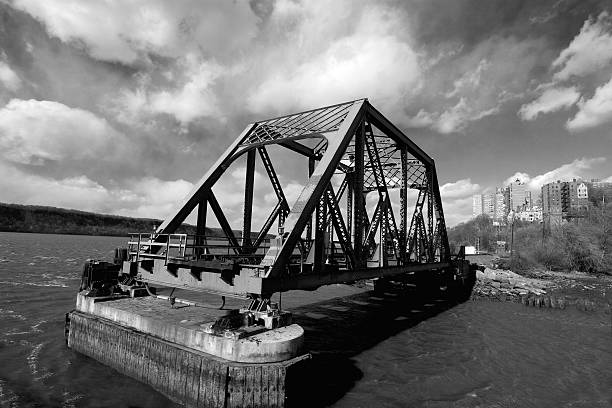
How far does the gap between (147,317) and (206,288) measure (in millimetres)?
2269

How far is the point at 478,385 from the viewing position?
13.1 m

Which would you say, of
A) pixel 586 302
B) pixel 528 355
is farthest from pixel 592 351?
pixel 586 302

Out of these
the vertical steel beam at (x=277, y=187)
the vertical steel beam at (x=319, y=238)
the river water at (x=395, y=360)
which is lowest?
the river water at (x=395, y=360)

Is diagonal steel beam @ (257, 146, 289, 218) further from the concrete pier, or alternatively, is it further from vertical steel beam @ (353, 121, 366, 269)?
the concrete pier

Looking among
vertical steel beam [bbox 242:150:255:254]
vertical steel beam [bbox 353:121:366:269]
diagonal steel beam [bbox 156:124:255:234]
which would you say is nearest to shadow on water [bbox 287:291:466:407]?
vertical steel beam [bbox 353:121:366:269]

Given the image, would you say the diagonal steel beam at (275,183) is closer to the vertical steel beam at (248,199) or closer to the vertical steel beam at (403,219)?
the vertical steel beam at (248,199)

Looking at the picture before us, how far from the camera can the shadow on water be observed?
35.5 feet

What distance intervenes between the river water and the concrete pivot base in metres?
0.52

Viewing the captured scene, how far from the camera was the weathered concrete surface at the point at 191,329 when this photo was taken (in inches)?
369

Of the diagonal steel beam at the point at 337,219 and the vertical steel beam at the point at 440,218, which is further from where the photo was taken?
the vertical steel beam at the point at 440,218

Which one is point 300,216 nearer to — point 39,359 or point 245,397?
point 245,397

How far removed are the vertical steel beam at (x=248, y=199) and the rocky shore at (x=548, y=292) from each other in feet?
83.2

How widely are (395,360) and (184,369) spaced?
933 cm

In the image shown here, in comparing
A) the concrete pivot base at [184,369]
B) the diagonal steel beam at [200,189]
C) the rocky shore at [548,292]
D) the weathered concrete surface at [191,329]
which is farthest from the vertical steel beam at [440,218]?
the concrete pivot base at [184,369]
